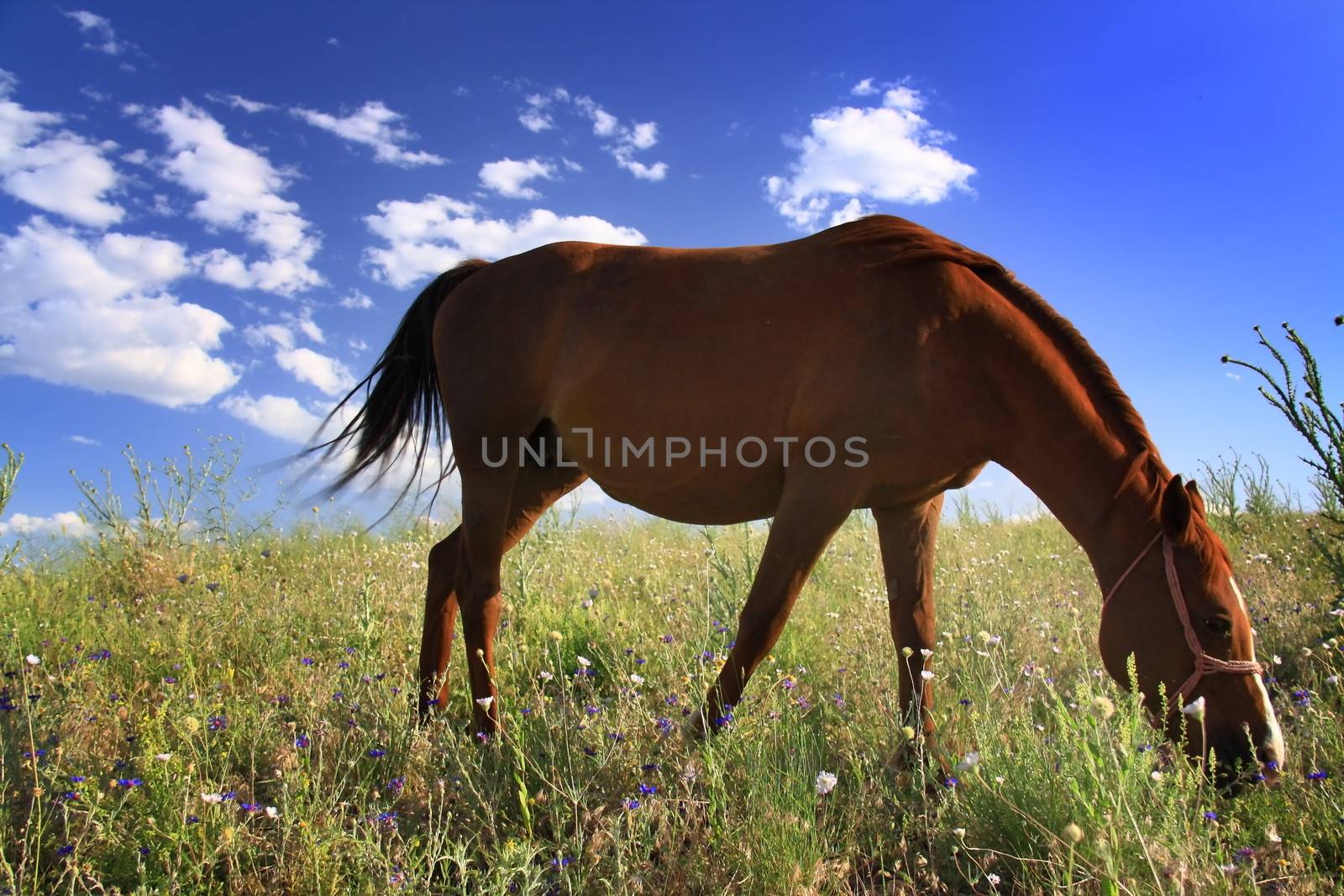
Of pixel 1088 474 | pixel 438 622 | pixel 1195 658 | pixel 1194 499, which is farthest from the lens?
pixel 438 622

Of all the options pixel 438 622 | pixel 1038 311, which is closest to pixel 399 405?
pixel 438 622

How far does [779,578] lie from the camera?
2.96 m

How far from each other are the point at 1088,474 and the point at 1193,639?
70 centimetres

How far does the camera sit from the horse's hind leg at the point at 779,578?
9.66ft

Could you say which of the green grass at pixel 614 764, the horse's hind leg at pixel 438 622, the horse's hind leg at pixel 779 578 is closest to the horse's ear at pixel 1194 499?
the green grass at pixel 614 764

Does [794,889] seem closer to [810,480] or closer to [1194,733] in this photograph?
[810,480]

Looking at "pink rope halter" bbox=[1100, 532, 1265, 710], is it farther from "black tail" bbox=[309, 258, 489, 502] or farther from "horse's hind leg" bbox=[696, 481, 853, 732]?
"black tail" bbox=[309, 258, 489, 502]

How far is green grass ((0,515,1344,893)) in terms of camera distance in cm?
213

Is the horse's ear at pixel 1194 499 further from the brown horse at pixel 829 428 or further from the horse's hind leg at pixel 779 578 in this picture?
the horse's hind leg at pixel 779 578

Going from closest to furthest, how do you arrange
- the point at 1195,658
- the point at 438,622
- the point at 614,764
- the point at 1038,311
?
the point at 614,764 < the point at 1195,658 < the point at 1038,311 < the point at 438,622

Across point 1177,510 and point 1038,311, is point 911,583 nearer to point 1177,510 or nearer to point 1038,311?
point 1177,510

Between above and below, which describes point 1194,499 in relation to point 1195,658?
above

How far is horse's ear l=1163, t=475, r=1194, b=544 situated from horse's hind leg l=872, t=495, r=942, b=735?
964 millimetres

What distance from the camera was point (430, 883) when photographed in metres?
2.40
